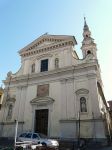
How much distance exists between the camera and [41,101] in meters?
19.5

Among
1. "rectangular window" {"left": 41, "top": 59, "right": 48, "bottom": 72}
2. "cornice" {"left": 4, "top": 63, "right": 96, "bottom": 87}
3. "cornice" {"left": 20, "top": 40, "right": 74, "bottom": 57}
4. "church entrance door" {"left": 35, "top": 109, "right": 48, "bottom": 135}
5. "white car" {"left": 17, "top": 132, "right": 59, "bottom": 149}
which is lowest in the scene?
"white car" {"left": 17, "top": 132, "right": 59, "bottom": 149}

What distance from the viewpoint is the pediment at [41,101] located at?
18898 millimetres

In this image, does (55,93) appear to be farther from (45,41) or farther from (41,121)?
(45,41)

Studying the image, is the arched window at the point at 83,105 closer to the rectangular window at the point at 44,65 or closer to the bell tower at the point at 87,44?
the rectangular window at the point at 44,65

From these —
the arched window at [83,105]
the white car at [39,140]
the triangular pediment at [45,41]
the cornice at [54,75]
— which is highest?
the triangular pediment at [45,41]

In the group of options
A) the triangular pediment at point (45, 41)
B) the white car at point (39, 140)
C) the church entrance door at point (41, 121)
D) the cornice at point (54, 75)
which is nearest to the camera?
the white car at point (39, 140)

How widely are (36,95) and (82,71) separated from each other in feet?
21.9

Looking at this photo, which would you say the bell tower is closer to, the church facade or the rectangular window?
the church facade

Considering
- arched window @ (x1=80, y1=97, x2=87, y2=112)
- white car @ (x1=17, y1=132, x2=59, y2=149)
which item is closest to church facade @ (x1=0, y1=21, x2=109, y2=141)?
arched window @ (x1=80, y1=97, x2=87, y2=112)

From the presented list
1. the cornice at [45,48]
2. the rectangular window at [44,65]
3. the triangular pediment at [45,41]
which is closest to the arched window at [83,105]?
the rectangular window at [44,65]

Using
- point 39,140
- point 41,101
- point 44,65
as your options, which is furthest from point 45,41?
point 39,140

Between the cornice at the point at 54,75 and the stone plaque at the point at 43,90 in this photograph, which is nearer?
the cornice at the point at 54,75

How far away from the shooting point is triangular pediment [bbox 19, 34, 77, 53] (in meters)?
22.4

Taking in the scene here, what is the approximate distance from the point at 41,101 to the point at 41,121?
2.39 metres
